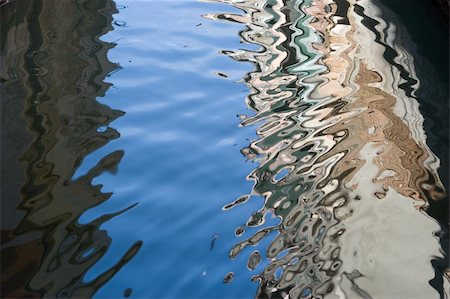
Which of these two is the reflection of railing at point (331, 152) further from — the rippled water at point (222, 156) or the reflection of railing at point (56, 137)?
the reflection of railing at point (56, 137)

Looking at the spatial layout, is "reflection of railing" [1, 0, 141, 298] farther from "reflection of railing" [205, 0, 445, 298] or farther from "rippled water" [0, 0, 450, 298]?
"reflection of railing" [205, 0, 445, 298]

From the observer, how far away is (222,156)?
11.2 feet

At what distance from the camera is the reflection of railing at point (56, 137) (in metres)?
2.54

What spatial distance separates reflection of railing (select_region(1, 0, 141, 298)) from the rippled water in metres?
0.01

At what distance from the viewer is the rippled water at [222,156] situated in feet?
8.40

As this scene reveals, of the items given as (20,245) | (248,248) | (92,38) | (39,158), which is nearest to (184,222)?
(248,248)

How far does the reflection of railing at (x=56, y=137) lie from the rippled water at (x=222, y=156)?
1 centimetres

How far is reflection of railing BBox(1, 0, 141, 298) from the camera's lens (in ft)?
8.33

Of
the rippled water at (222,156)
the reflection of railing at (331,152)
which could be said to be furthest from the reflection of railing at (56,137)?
the reflection of railing at (331,152)

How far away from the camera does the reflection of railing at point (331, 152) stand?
262 centimetres

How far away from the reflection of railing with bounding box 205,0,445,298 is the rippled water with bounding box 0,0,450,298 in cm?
1

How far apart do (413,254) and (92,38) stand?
3.08 meters

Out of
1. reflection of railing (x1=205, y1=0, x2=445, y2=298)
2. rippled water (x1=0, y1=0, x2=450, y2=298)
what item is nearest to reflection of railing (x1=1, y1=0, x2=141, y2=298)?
rippled water (x1=0, y1=0, x2=450, y2=298)

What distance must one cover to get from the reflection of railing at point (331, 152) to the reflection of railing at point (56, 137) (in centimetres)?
69
